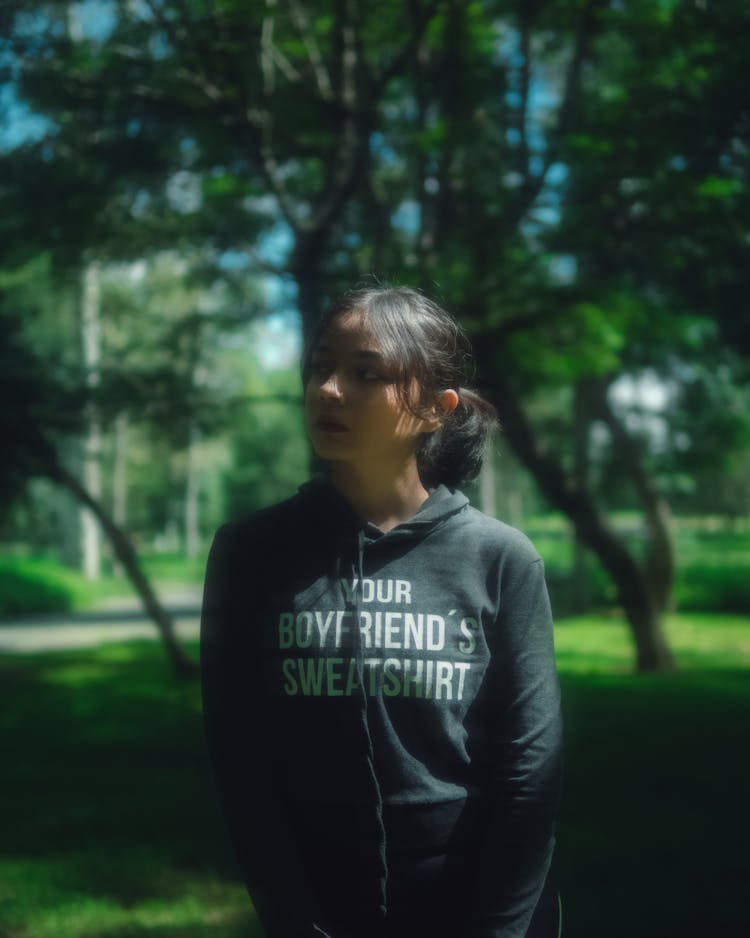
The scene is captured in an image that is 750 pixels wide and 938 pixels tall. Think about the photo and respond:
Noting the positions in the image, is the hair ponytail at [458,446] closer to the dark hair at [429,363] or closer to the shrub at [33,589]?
the dark hair at [429,363]

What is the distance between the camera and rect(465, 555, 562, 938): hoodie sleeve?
1.73 m

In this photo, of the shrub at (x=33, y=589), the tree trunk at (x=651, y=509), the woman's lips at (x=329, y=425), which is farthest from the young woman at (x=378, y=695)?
the shrub at (x=33, y=589)

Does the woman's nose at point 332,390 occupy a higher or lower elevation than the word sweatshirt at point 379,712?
higher

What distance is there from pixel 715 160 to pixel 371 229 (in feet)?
13.2

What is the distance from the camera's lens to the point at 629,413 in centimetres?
2128

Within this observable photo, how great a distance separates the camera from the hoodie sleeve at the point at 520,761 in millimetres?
1729

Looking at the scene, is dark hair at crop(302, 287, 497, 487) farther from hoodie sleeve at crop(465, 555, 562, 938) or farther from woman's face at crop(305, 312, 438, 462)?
hoodie sleeve at crop(465, 555, 562, 938)

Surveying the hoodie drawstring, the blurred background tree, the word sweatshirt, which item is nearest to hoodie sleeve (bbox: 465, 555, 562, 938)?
the word sweatshirt

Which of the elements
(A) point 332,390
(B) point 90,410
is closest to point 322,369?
(A) point 332,390

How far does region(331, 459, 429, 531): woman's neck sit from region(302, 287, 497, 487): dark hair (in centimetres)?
12

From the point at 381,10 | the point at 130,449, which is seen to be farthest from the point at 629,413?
the point at 130,449

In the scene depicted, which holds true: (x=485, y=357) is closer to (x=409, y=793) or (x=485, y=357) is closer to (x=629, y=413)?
(x=409, y=793)

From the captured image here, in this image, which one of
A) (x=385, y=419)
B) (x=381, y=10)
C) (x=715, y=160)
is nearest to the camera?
(x=385, y=419)

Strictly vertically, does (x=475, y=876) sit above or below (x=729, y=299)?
below
